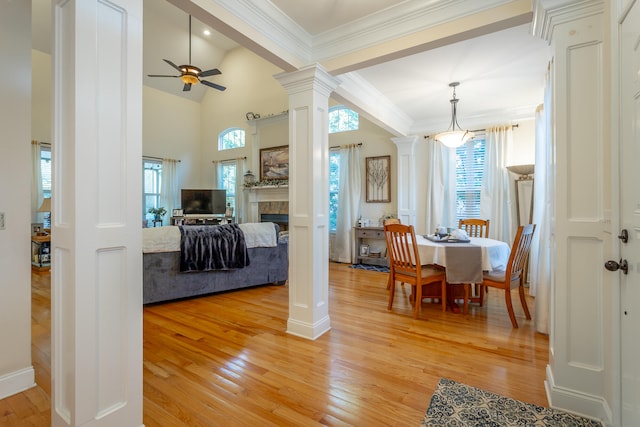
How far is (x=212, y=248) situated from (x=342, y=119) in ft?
13.8

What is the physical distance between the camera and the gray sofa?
340 cm

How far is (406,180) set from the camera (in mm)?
5656

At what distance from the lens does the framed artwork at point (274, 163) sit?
729 centimetres

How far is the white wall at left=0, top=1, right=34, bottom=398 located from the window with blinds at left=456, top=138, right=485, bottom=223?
5517mm

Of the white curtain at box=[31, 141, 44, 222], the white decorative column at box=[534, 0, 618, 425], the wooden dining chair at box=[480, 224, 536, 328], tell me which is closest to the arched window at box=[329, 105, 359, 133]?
the wooden dining chair at box=[480, 224, 536, 328]

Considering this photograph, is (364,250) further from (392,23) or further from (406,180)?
(392,23)

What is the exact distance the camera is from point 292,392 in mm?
1813

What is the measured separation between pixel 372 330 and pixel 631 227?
2006 millimetres

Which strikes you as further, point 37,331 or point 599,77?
point 37,331

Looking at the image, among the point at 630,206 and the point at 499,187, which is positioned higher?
the point at 499,187

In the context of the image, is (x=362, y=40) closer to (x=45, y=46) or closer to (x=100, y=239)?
(x=100, y=239)

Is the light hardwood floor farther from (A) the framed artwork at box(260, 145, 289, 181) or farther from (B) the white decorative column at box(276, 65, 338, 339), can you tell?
(A) the framed artwork at box(260, 145, 289, 181)

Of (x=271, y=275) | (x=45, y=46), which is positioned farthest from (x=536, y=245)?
(x=45, y=46)

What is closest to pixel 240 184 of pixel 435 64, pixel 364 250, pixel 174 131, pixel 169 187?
pixel 169 187
